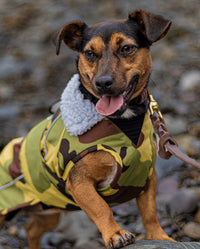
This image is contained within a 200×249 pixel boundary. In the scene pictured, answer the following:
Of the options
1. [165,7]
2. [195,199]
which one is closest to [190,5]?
[165,7]

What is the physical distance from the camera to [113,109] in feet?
9.61

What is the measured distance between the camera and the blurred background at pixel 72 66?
551 centimetres

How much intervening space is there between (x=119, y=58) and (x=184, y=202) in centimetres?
186

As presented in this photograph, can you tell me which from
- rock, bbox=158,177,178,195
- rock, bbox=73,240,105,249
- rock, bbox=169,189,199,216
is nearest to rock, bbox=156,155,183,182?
rock, bbox=158,177,178,195

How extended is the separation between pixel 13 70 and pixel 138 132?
18.4ft

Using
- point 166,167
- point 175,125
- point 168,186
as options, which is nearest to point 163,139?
point 168,186

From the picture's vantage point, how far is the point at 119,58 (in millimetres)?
3010

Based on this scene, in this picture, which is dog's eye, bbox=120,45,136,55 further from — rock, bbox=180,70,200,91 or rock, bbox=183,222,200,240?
rock, bbox=180,70,200,91

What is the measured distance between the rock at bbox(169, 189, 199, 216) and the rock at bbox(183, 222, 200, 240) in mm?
188

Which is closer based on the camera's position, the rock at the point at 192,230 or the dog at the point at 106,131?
the dog at the point at 106,131

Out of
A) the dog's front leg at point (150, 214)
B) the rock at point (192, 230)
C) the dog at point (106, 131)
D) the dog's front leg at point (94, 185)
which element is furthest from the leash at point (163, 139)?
the rock at point (192, 230)

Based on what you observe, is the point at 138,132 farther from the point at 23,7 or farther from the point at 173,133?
the point at 23,7

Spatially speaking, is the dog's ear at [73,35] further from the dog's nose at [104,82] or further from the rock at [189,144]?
the rock at [189,144]

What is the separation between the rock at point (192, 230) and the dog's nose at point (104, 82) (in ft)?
5.80
